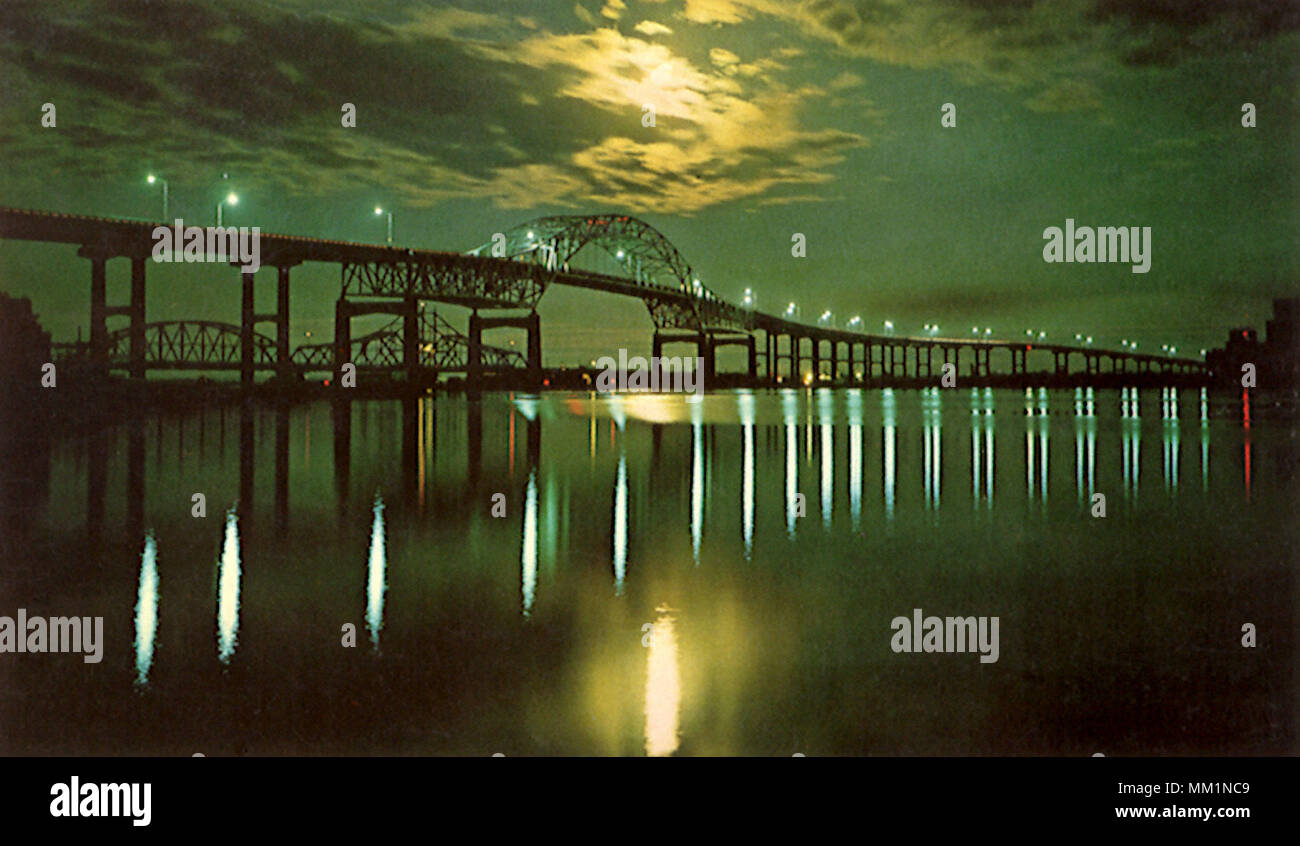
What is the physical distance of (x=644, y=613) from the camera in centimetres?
775

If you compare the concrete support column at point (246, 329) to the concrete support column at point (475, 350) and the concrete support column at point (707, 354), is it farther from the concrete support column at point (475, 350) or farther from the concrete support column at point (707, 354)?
the concrete support column at point (707, 354)

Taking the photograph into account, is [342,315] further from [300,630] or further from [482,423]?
[300,630]

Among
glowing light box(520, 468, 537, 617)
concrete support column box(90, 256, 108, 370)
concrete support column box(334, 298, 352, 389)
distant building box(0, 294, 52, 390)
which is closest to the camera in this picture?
glowing light box(520, 468, 537, 617)

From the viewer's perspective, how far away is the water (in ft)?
17.8

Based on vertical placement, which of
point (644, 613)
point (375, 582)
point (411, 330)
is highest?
point (411, 330)

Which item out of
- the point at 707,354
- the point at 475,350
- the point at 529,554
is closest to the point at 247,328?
the point at 475,350

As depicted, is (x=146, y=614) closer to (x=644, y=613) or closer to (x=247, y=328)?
(x=644, y=613)

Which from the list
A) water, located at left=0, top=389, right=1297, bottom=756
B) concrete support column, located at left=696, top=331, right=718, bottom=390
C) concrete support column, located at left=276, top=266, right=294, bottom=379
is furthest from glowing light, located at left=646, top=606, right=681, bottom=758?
concrete support column, located at left=696, top=331, right=718, bottom=390

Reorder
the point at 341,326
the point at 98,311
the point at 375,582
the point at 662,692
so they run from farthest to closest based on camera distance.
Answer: the point at 341,326, the point at 98,311, the point at 375,582, the point at 662,692

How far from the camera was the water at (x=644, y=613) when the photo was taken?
17.8ft

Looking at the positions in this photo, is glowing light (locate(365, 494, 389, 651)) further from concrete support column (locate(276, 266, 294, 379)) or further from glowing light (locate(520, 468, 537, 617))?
concrete support column (locate(276, 266, 294, 379))

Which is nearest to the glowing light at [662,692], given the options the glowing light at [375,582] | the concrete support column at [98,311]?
the glowing light at [375,582]

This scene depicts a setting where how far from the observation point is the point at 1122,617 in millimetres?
7867

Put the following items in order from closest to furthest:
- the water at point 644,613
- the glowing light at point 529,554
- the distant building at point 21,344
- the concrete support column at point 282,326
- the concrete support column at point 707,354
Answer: the water at point 644,613 < the glowing light at point 529,554 < the distant building at point 21,344 < the concrete support column at point 282,326 < the concrete support column at point 707,354
